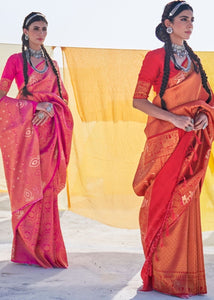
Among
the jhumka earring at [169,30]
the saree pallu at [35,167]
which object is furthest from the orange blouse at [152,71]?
the saree pallu at [35,167]

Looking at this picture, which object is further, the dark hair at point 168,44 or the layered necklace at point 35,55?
the layered necklace at point 35,55

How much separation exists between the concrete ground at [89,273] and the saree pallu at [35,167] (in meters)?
0.18

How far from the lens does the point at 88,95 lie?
17.2 feet

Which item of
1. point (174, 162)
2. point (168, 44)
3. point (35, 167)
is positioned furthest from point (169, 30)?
point (35, 167)

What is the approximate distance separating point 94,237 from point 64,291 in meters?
2.06

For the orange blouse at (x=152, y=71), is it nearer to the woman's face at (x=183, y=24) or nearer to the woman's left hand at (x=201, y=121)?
the woman's face at (x=183, y=24)

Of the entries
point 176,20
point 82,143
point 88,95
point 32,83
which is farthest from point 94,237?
point 176,20

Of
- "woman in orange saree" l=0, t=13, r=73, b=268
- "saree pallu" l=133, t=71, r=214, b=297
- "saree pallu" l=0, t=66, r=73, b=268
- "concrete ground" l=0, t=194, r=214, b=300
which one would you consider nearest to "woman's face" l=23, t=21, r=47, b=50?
"woman in orange saree" l=0, t=13, r=73, b=268

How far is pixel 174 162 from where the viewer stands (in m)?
3.69

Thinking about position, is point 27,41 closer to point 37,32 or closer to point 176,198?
point 37,32

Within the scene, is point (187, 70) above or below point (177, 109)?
above

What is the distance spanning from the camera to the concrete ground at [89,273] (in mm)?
3633

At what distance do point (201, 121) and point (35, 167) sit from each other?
1.39 metres

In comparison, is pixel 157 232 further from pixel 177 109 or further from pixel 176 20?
pixel 176 20
